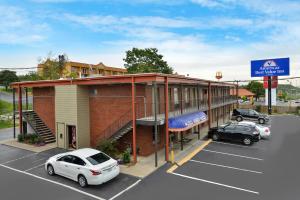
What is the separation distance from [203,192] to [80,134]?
Answer: 10581mm

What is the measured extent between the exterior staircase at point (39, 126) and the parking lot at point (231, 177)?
11806 mm

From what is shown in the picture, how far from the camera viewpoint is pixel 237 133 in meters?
20.6

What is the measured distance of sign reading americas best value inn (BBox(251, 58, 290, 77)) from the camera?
39594 mm

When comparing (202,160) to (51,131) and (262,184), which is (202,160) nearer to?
(262,184)

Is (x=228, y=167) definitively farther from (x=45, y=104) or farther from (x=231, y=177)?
(x=45, y=104)

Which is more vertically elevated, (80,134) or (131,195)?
(80,134)

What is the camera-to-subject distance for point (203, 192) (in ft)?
36.7

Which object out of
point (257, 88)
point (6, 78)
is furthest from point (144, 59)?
point (257, 88)

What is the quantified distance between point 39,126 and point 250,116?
2756cm

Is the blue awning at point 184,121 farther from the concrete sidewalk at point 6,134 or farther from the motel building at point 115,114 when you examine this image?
the concrete sidewalk at point 6,134

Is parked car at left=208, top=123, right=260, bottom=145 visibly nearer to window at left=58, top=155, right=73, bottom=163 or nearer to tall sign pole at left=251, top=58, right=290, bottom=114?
window at left=58, top=155, right=73, bottom=163

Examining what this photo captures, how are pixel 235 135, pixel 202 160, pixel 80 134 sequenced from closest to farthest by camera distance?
pixel 202 160 < pixel 80 134 < pixel 235 135

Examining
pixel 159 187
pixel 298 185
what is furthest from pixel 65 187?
pixel 298 185

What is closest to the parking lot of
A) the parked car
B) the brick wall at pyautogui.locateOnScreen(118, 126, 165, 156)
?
the parked car
